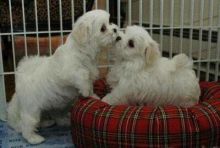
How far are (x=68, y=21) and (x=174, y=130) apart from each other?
5.03 feet

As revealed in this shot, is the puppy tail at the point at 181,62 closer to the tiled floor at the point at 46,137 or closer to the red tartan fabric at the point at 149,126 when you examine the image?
the red tartan fabric at the point at 149,126

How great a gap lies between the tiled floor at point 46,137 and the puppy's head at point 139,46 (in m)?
0.76

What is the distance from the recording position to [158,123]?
2066 millimetres

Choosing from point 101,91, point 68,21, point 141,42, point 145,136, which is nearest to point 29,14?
point 68,21

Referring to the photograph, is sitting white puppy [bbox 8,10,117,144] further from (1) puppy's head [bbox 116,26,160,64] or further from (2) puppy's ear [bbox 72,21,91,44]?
(1) puppy's head [bbox 116,26,160,64]

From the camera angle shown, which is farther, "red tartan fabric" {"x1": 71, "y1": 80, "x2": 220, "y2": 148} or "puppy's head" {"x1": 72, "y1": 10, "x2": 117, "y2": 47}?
"puppy's head" {"x1": 72, "y1": 10, "x2": 117, "y2": 47}

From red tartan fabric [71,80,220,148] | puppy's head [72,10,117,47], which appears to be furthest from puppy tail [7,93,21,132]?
puppy's head [72,10,117,47]

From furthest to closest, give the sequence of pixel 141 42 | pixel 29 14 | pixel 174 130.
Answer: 1. pixel 29 14
2. pixel 141 42
3. pixel 174 130

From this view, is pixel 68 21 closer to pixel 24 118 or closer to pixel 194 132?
pixel 24 118

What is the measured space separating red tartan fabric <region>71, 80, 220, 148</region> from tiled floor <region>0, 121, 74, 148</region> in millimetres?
291

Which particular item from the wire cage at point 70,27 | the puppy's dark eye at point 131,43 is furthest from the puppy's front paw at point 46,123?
the puppy's dark eye at point 131,43

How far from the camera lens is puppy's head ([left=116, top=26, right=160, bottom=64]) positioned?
2299 mm

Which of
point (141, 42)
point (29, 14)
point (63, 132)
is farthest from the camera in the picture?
point (29, 14)

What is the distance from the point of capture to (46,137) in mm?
2574
